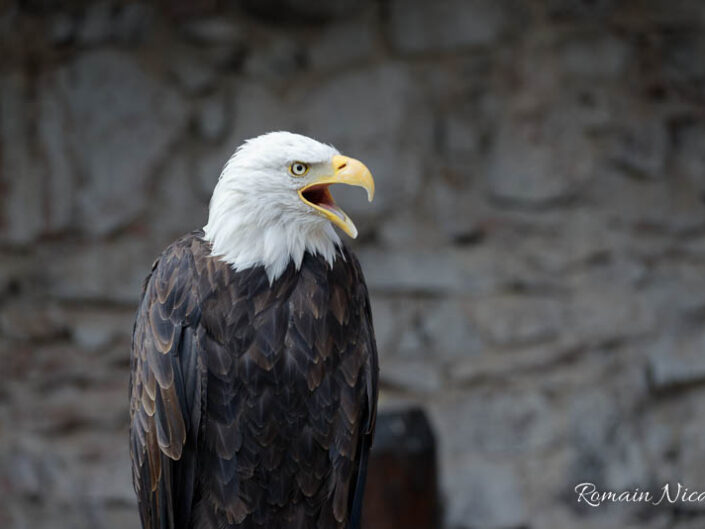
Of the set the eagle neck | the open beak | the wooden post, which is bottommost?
the wooden post

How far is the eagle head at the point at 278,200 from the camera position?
1731mm

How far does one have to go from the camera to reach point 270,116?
299cm

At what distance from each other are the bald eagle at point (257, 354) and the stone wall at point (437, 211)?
116 cm

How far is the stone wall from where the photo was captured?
2863 millimetres

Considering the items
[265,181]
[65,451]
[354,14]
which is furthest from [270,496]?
[354,14]

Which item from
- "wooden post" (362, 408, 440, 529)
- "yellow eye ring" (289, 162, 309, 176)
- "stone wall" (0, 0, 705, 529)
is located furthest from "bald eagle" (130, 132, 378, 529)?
"stone wall" (0, 0, 705, 529)

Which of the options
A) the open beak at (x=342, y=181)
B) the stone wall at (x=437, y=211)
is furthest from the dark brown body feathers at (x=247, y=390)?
the stone wall at (x=437, y=211)

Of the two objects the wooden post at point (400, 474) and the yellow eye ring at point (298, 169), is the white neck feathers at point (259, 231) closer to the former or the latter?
the yellow eye ring at point (298, 169)

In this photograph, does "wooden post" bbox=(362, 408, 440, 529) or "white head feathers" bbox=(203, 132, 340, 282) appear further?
"wooden post" bbox=(362, 408, 440, 529)

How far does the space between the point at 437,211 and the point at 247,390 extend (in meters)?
1.33
